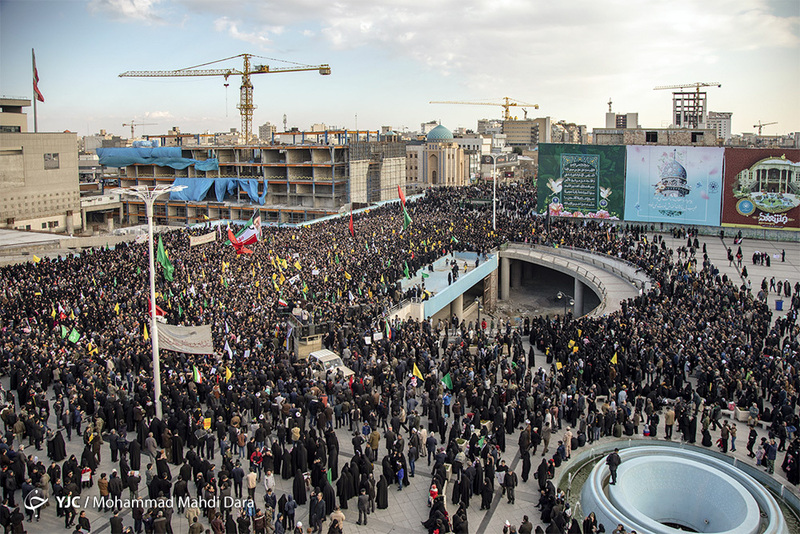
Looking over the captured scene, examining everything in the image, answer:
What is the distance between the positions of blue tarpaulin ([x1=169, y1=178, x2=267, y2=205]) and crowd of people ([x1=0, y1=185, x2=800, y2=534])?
39743 millimetres

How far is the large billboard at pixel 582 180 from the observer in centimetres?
4609

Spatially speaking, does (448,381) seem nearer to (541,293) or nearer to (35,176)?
(541,293)

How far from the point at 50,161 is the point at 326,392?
178 ft

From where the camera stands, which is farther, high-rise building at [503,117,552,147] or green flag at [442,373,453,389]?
high-rise building at [503,117,552,147]

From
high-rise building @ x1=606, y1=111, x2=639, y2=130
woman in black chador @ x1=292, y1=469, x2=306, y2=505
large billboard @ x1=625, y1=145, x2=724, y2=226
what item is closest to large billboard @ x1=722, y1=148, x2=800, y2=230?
large billboard @ x1=625, y1=145, x2=724, y2=226

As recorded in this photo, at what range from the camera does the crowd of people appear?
13.3m

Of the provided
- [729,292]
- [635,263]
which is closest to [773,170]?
[635,263]

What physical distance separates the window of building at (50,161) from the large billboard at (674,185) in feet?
163

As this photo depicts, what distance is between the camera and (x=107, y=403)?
16.0 metres

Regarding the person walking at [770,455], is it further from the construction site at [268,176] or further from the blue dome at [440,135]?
the blue dome at [440,135]

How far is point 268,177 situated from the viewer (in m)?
72.2

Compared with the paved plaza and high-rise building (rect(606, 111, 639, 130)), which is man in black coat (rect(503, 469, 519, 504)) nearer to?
the paved plaza

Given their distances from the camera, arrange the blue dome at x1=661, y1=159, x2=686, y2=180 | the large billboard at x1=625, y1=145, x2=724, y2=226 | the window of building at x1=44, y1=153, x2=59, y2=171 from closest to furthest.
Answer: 1. the large billboard at x1=625, y1=145, x2=724, y2=226
2. the blue dome at x1=661, y1=159, x2=686, y2=180
3. the window of building at x1=44, y1=153, x2=59, y2=171

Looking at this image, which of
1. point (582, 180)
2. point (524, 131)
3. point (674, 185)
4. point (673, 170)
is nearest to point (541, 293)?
point (582, 180)
